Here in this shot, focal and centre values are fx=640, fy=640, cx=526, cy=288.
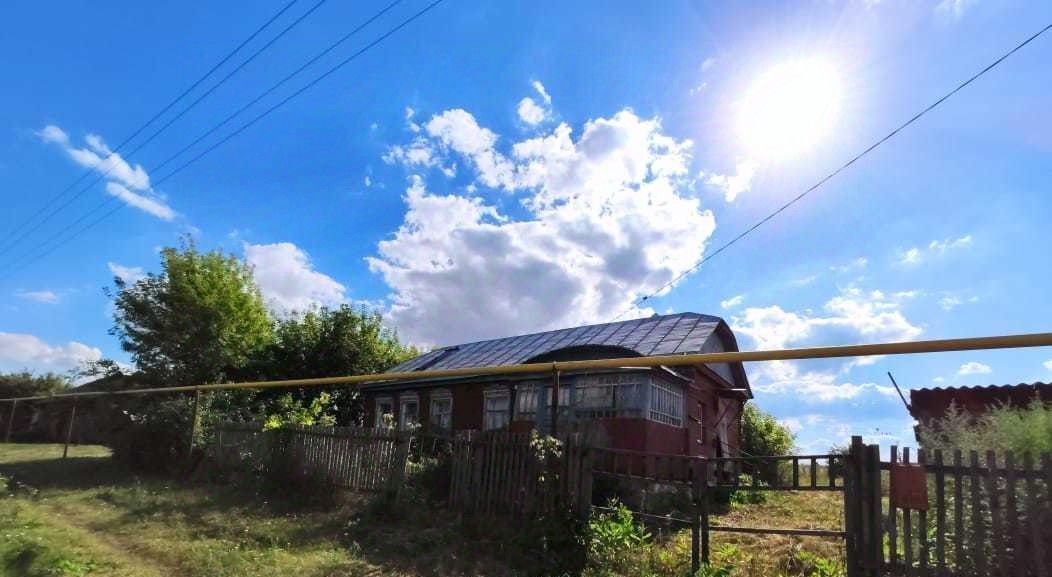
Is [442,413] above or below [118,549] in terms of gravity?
above

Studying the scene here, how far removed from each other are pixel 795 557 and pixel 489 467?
4249 millimetres

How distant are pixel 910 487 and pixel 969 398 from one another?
11887 mm

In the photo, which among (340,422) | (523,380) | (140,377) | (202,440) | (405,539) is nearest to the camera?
(405,539)

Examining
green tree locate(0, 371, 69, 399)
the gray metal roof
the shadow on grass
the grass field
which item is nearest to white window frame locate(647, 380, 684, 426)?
the gray metal roof

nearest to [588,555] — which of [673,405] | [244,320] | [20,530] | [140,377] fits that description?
[20,530]

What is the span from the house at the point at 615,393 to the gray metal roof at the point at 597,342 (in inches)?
2.2

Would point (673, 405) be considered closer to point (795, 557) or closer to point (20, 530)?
point (795, 557)

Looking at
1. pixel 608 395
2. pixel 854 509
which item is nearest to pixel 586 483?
pixel 854 509

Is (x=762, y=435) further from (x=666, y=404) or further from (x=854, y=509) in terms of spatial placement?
(x=854, y=509)

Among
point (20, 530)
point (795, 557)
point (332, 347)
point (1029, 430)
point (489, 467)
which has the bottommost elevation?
point (20, 530)

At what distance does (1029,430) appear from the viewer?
632cm

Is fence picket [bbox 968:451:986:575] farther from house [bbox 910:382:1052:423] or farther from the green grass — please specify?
house [bbox 910:382:1052:423]

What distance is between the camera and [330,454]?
12219 mm

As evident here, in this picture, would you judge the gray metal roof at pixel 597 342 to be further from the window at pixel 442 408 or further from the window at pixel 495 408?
the window at pixel 442 408
